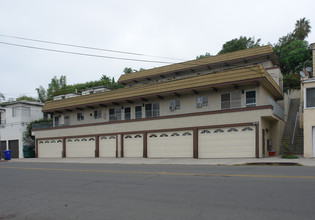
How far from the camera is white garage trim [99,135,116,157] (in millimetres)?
29578

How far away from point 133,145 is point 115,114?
16.1 feet

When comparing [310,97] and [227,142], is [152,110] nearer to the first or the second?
[227,142]

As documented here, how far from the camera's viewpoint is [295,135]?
26312 mm

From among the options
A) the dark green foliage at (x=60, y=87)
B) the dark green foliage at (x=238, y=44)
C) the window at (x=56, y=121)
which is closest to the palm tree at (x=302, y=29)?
the dark green foliage at (x=238, y=44)

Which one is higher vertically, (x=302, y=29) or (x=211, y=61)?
(x=302, y=29)

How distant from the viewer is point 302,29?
184ft

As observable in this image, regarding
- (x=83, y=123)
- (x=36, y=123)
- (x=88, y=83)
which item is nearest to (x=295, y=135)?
(x=83, y=123)

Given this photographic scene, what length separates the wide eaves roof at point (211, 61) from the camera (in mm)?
29953

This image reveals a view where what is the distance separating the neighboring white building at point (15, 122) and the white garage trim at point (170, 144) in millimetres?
20533

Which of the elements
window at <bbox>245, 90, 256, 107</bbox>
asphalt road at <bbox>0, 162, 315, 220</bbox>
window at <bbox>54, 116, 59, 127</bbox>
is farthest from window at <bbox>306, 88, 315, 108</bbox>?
window at <bbox>54, 116, 59, 127</bbox>

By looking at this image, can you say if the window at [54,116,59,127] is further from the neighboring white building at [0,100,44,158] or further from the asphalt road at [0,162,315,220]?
the asphalt road at [0,162,315,220]

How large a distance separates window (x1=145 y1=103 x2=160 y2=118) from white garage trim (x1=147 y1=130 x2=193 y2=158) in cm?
246

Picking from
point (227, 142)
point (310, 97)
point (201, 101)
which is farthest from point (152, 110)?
point (310, 97)

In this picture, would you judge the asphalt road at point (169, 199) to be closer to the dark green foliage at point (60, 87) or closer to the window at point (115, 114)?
the window at point (115, 114)
